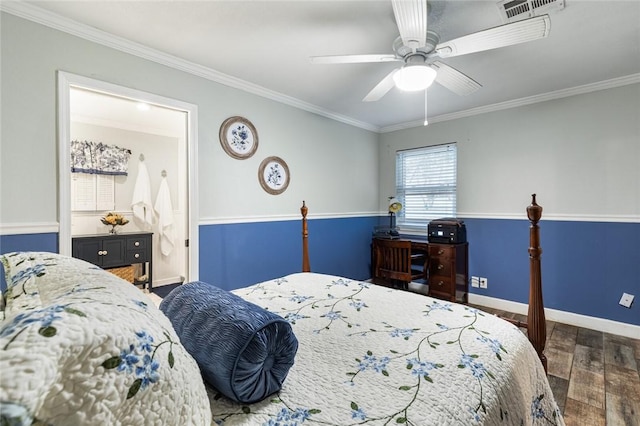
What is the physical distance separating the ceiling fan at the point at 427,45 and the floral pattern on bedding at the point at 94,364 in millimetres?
1564

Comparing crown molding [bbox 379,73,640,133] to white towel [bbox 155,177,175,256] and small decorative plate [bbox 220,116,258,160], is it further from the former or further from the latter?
white towel [bbox 155,177,175,256]

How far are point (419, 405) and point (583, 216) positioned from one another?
10.6ft

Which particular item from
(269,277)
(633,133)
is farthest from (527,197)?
(269,277)

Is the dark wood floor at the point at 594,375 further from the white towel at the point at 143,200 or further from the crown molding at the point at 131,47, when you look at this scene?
the white towel at the point at 143,200

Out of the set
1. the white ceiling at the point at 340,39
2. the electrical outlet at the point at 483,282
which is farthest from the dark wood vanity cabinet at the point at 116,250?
the electrical outlet at the point at 483,282

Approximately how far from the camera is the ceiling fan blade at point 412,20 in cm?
136

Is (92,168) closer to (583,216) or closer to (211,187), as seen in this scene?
A: (211,187)

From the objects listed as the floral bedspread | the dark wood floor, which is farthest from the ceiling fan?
the dark wood floor

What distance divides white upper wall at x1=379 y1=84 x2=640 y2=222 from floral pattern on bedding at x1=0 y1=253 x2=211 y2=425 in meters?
3.74

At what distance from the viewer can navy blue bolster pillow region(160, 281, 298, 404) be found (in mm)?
756

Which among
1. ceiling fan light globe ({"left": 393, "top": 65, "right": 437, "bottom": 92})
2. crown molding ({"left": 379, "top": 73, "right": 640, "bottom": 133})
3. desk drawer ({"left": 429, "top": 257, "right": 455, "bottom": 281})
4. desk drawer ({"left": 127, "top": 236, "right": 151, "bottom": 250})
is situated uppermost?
crown molding ({"left": 379, "top": 73, "right": 640, "bottom": 133})

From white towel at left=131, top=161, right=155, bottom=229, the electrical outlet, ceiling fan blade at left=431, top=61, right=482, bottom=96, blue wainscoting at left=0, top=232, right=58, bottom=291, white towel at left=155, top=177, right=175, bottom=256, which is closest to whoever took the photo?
blue wainscoting at left=0, top=232, right=58, bottom=291

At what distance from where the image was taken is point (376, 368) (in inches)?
38.2

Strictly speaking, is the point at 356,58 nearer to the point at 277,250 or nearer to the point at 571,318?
the point at 277,250
